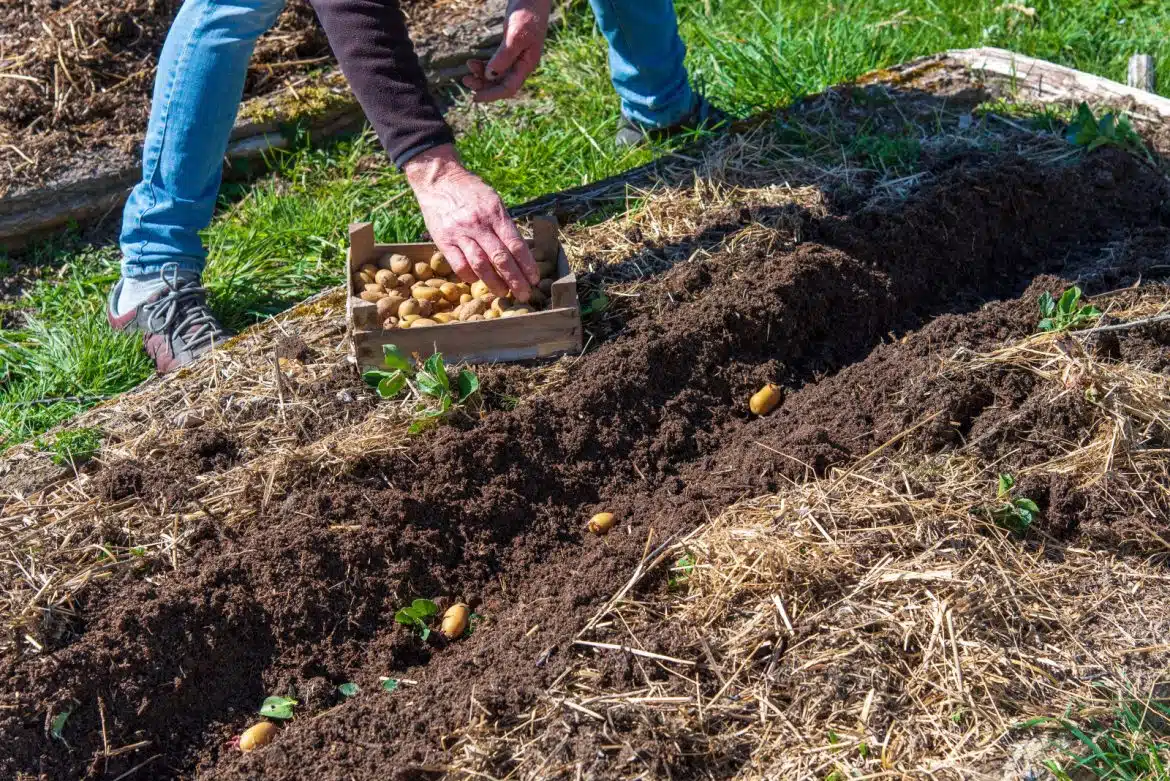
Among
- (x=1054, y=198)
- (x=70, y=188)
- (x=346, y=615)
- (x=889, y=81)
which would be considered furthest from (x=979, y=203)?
(x=70, y=188)

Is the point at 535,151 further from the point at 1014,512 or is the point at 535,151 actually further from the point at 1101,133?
the point at 1014,512

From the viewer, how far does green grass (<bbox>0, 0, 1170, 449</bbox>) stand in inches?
143

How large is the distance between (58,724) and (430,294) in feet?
4.61

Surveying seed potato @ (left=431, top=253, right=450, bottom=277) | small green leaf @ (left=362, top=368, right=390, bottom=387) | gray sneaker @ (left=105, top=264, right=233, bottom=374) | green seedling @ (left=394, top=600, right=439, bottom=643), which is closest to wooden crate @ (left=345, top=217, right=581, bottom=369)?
small green leaf @ (left=362, top=368, right=390, bottom=387)

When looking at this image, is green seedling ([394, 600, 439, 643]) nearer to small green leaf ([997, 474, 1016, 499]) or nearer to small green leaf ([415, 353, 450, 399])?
small green leaf ([415, 353, 450, 399])

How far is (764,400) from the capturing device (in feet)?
9.90

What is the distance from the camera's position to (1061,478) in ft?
8.47

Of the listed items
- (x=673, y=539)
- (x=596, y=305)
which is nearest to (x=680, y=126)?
(x=596, y=305)

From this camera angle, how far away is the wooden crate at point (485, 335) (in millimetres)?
2961

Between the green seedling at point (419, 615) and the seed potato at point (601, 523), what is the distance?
42cm

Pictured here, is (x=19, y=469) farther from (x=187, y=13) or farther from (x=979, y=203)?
(x=979, y=203)

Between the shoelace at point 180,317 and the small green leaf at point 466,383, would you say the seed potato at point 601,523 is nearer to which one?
the small green leaf at point 466,383

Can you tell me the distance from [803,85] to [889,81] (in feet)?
1.09

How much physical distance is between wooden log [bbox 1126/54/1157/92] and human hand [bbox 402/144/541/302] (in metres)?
2.97
